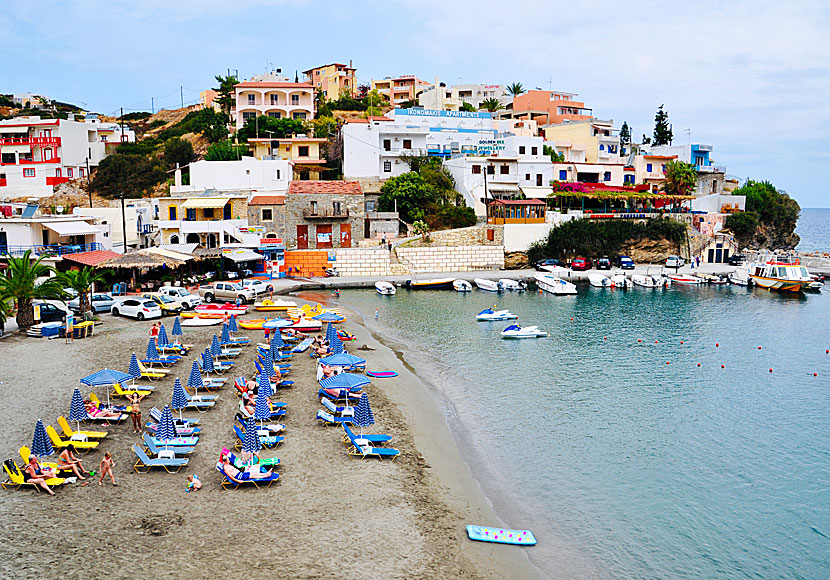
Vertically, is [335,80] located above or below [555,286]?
above

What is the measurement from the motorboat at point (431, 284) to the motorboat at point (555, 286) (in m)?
7.69

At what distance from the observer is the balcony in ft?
198

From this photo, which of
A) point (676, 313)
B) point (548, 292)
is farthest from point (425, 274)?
point (676, 313)

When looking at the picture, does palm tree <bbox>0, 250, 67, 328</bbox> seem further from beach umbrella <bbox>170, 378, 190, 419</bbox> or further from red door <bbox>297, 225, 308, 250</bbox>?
red door <bbox>297, 225, 308, 250</bbox>

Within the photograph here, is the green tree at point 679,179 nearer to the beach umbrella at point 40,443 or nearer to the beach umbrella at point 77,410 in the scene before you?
the beach umbrella at point 77,410

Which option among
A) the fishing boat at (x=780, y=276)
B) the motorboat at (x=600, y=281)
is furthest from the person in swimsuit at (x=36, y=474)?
the fishing boat at (x=780, y=276)

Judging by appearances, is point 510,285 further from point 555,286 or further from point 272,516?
point 272,516

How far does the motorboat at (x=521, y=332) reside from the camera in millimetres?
36594

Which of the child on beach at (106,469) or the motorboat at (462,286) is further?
the motorboat at (462,286)

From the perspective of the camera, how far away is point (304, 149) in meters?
73.6

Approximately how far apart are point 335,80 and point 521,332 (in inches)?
3439

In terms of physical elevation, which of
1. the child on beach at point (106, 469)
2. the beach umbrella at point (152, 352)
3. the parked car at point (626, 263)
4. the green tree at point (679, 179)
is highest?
the green tree at point (679, 179)

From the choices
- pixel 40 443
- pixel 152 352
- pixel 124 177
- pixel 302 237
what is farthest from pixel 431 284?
pixel 124 177

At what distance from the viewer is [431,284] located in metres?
53.0
